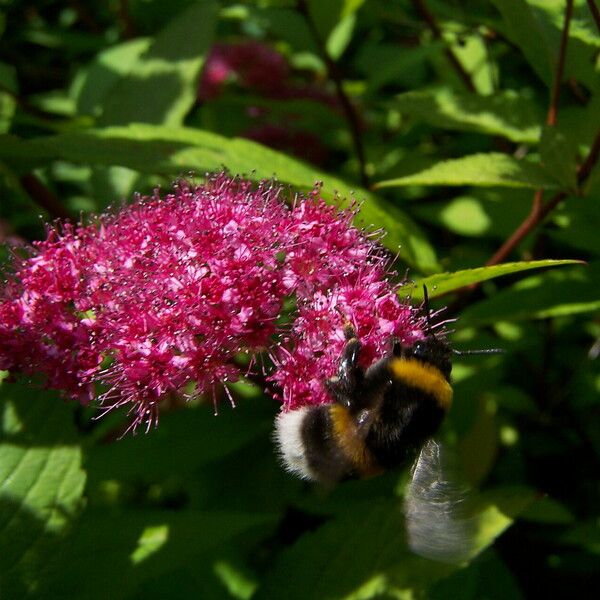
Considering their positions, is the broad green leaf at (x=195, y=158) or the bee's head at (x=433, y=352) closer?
the bee's head at (x=433, y=352)

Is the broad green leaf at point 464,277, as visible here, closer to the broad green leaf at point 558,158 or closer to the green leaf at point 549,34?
the broad green leaf at point 558,158

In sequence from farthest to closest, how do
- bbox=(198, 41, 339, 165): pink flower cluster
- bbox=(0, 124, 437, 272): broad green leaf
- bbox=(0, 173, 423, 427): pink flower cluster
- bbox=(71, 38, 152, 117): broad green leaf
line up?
bbox=(198, 41, 339, 165): pink flower cluster → bbox=(71, 38, 152, 117): broad green leaf → bbox=(0, 124, 437, 272): broad green leaf → bbox=(0, 173, 423, 427): pink flower cluster

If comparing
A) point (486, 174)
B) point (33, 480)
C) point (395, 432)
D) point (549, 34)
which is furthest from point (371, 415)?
point (549, 34)

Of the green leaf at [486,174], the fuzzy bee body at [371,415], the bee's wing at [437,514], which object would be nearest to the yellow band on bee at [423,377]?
the fuzzy bee body at [371,415]

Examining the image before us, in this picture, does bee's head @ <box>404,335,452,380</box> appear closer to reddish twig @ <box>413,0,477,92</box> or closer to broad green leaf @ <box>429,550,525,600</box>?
broad green leaf @ <box>429,550,525,600</box>

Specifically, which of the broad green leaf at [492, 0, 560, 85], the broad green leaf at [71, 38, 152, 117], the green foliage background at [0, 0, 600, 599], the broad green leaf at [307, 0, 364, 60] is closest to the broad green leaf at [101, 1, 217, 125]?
the green foliage background at [0, 0, 600, 599]

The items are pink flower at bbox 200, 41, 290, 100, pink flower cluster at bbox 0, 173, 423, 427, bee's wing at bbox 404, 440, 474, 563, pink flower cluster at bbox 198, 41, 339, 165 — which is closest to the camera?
bee's wing at bbox 404, 440, 474, 563

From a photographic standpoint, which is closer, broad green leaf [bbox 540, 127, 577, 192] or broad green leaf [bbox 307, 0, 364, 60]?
broad green leaf [bbox 540, 127, 577, 192]
